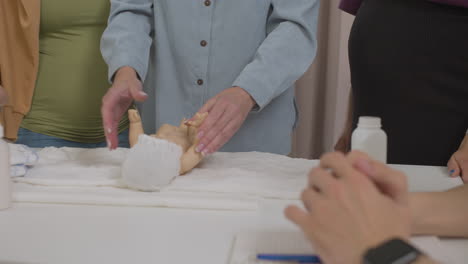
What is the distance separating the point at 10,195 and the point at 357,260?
25.8 inches

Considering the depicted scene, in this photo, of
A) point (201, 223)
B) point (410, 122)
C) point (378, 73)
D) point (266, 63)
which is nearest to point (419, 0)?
point (378, 73)

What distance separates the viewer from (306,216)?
61 cm

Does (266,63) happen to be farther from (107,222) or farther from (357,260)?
(357,260)

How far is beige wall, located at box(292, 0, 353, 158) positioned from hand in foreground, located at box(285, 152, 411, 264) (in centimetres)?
163

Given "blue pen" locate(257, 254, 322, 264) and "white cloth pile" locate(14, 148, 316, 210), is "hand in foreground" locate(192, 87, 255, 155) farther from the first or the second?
"blue pen" locate(257, 254, 322, 264)

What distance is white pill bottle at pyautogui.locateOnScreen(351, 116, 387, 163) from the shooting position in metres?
0.85

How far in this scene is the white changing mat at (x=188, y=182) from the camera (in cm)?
92

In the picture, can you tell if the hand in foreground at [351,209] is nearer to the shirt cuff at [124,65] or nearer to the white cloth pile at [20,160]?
the white cloth pile at [20,160]

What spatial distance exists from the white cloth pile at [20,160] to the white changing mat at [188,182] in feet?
0.05

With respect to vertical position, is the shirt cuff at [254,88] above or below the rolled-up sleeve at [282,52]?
below

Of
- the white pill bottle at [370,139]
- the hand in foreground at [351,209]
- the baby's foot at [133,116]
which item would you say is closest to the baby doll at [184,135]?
the baby's foot at [133,116]

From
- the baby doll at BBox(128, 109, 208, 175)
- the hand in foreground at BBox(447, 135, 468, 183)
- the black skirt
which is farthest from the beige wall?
the baby doll at BBox(128, 109, 208, 175)

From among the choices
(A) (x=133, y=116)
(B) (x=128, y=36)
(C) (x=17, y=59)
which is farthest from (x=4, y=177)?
(C) (x=17, y=59)

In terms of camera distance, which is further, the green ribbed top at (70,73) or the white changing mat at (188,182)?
the green ribbed top at (70,73)
